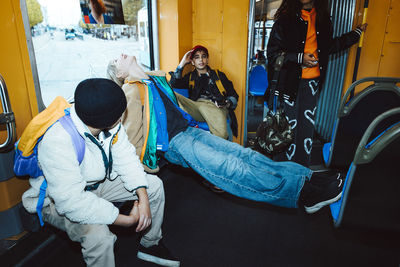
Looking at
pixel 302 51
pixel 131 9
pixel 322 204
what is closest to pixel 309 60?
pixel 302 51

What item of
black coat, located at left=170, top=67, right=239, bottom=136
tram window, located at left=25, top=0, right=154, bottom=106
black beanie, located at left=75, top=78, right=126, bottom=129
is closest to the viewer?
black beanie, located at left=75, top=78, right=126, bottom=129

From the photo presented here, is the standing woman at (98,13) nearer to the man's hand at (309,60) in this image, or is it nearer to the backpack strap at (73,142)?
the backpack strap at (73,142)

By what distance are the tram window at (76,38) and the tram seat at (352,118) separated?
2428 mm

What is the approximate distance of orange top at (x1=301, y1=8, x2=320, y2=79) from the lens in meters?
2.70

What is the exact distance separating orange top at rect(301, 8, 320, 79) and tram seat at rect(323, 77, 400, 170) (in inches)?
22.5

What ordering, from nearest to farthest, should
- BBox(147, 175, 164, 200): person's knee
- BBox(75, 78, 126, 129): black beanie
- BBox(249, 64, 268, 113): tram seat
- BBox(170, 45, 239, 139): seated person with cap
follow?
BBox(75, 78, 126, 129): black beanie < BBox(147, 175, 164, 200): person's knee < BBox(170, 45, 239, 139): seated person with cap < BBox(249, 64, 268, 113): tram seat

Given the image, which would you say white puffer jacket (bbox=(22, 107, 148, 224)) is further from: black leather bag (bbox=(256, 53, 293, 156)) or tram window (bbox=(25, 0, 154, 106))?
black leather bag (bbox=(256, 53, 293, 156))

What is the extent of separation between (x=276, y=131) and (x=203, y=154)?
0.98 meters

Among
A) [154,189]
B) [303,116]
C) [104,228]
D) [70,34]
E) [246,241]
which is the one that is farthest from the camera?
[303,116]

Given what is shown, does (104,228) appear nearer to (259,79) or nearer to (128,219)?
(128,219)

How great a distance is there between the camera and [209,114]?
112 inches

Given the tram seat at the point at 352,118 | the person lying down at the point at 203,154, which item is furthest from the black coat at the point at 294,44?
the person lying down at the point at 203,154

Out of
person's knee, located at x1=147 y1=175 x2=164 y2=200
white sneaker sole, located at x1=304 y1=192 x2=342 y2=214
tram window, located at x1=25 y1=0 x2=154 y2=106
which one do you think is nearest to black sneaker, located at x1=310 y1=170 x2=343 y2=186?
white sneaker sole, located at x1=304 y1=192 x2=342 y2=214

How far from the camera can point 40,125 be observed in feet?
4.49
